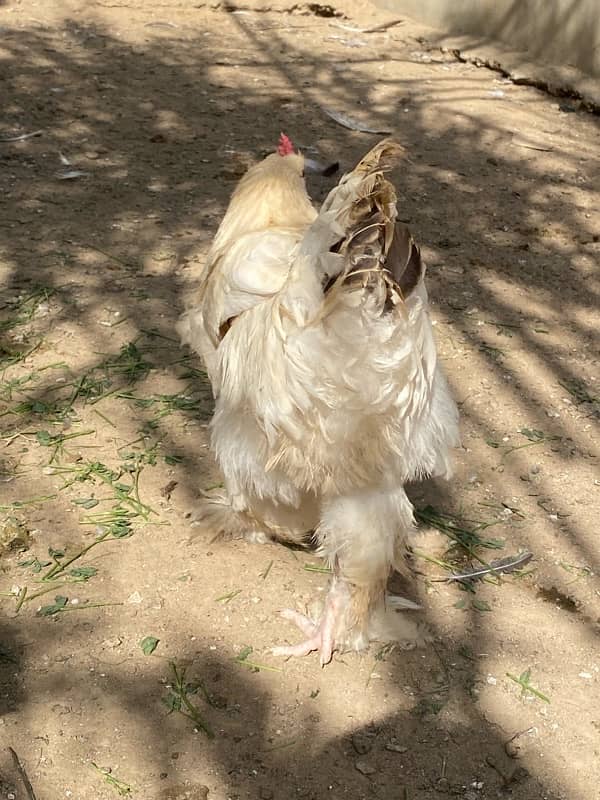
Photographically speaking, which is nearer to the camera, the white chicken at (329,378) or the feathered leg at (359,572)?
the white chicken at (329,378)

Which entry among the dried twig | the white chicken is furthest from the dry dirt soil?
the white chicken

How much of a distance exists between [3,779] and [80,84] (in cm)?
608

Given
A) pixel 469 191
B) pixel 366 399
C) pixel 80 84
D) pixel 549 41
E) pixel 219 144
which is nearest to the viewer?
pixel 366 399

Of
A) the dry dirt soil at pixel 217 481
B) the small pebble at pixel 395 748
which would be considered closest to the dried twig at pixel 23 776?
the dry dirt soil at pixel 217 481

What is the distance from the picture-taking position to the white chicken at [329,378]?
2348 millimetres

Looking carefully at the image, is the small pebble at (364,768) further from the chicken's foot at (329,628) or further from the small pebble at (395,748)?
the chicken's foot at (329,628)

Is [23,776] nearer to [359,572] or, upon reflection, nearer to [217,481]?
[359,572]

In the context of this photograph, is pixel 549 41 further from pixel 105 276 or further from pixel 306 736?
pixel 306 736

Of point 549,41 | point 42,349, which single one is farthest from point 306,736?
point 549,41

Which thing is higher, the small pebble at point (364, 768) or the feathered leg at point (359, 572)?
the feathered leg at point (359, 572)

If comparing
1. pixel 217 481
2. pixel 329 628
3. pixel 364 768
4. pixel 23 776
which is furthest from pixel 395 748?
pixel 217 481

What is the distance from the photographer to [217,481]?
369 cm

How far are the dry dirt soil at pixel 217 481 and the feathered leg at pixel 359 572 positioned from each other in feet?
0.25

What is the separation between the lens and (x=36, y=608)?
9.98ft
